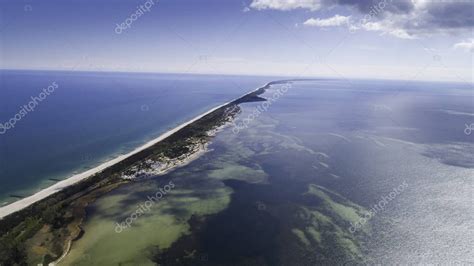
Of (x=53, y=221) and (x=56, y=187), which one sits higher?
(x=56, y=187)

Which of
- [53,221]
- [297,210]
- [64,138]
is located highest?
[64,138]

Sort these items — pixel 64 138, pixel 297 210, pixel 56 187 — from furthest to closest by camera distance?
1. pixel 64 138
2. pixel 56 187
3. pixel 297 210

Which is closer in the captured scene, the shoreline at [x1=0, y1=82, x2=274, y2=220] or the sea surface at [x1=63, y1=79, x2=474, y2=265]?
the sea surface at [x1=63, y1=79, x2=474, y2=265]

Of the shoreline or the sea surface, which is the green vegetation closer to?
the shoreline

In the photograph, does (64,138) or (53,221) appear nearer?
(53,221)

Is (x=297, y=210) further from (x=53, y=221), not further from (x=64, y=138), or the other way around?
(x=64, y=138)

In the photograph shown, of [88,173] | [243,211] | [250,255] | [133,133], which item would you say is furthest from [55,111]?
[250,255]

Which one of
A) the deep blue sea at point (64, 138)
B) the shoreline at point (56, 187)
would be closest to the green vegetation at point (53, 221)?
the shoreline at point (56, 187)

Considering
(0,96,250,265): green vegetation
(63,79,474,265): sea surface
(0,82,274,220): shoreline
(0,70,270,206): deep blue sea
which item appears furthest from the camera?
(0,70,270,206): deep blue sea

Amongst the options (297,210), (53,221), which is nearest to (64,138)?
(53,221)

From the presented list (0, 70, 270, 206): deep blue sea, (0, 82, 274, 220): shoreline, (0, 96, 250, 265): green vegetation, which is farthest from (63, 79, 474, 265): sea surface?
(0, 70, 270, 206): deep blue sea

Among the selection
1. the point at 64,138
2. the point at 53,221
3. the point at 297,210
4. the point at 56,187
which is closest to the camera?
the point at 53,221
